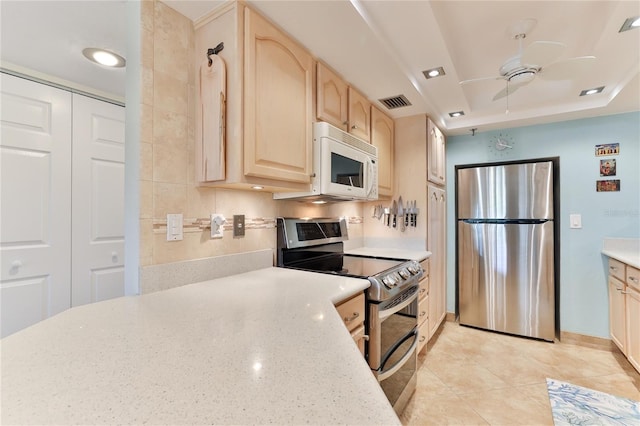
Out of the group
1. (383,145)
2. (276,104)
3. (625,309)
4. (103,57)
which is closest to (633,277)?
→ (625,309)

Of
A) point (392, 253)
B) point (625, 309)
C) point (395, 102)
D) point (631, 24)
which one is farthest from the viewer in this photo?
point (392, 253)

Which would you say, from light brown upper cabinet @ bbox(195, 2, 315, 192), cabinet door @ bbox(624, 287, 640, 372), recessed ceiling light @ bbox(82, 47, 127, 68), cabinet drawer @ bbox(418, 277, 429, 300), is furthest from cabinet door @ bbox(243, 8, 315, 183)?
cabinet door @ bbox(624, 287, 640, 372)

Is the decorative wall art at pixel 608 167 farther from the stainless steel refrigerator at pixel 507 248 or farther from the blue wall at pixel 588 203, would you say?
the stainless steel refrigerator at pixel 507 248

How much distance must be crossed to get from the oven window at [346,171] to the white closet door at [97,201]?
67.4 inches

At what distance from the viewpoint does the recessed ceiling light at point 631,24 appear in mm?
1515

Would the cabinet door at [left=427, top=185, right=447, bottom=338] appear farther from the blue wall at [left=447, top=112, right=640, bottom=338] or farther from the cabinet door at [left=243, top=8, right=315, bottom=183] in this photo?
the cabinet door at [left=243, top=8, right=315, bottom=183]

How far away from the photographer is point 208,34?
1.35 m

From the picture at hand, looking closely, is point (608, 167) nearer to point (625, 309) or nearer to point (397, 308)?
point (625, 309)

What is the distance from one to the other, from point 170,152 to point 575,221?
3.48m

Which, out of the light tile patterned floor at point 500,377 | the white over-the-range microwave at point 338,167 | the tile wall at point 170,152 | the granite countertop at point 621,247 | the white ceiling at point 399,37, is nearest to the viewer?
the tile wall at point 170,152

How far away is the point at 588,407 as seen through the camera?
186 centimetres

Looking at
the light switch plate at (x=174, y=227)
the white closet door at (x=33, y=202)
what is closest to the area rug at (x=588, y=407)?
the light switch plate at (x=174, y=227)

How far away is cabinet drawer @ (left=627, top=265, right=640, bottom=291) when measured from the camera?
6.75 ft

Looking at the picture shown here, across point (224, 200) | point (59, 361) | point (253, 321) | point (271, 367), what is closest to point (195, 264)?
point (224, 200)
